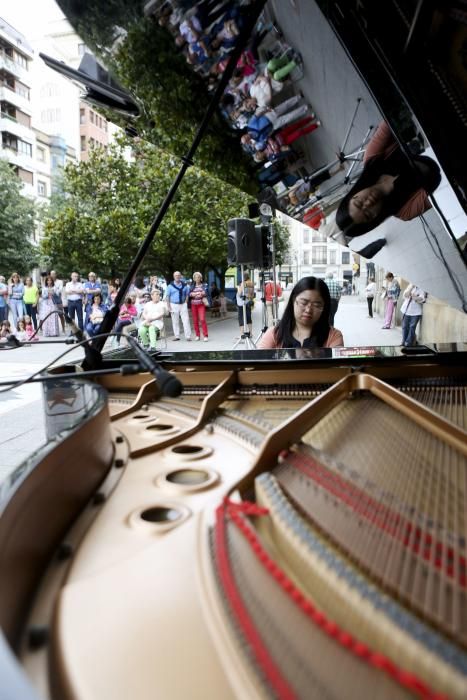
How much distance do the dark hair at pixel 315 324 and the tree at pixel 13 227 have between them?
20.4m

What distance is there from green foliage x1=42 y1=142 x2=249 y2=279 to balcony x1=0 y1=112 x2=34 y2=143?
1885 cm

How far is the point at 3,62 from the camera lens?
29.9m

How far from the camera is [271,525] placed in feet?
3.34

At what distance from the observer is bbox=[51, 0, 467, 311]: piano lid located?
73.2 inches

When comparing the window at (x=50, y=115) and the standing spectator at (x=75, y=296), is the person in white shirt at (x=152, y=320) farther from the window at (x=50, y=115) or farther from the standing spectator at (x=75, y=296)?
the window at (x=50, y=115)

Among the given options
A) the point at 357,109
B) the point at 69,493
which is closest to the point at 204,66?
the point at 357,109

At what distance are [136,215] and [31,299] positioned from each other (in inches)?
139

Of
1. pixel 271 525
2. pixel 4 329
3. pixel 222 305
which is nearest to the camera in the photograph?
pixel 271 525

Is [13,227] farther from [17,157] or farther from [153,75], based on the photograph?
[153,75]

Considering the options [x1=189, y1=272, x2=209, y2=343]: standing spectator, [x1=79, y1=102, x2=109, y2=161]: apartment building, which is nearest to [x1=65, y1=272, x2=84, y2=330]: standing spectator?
[x1=189, y1=272, x2=209, y2=343]: standing spectator

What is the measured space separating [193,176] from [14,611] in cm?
1429

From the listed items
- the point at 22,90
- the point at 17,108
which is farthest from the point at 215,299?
the point at 22,90

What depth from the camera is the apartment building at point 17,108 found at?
2972 cm

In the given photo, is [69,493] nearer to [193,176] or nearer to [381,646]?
[381,646]
